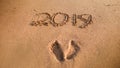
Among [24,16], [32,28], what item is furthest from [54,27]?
[24,16]

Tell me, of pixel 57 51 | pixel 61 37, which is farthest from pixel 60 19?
pixel 57 51

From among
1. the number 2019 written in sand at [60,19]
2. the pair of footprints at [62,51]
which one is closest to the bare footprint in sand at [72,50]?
the pair of footprints at [62,51]

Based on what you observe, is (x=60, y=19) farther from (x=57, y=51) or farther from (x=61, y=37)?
(x=57, y=51)

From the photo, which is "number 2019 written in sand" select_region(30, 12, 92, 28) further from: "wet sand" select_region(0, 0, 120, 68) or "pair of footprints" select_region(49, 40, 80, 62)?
"pair of footprints" select_region(49, 40, 80, 62)

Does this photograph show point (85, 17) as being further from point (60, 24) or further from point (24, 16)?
point (24, 16)

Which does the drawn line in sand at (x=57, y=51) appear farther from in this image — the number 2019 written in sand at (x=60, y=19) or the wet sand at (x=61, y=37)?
the number 2019 written in sand at (x=60, y=19)

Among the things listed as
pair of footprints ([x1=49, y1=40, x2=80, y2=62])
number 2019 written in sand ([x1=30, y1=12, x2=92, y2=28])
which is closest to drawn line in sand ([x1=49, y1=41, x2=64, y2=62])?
pair of footprints ([x1=49, y1=40, x2=80, y2=62])
